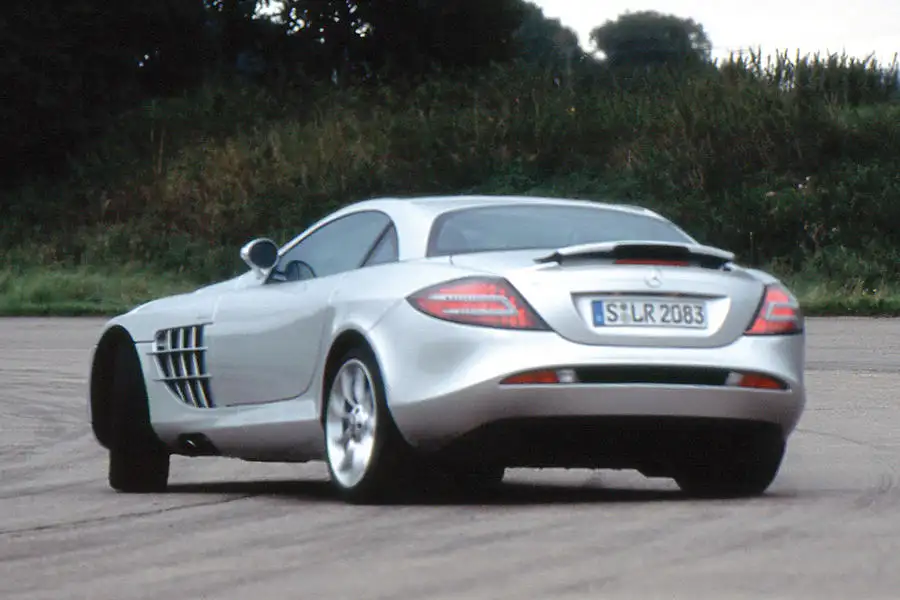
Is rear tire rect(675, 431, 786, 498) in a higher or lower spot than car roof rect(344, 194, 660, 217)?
lower

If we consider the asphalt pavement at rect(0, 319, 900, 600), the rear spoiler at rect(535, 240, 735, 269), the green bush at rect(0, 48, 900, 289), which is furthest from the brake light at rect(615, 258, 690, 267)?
the green bush at rect(0, 48, 900, 289)

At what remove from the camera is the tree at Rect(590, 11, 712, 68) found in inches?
5571

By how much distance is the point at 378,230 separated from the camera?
33.6 feet

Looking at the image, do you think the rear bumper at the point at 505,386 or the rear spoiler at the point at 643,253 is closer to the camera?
the rear bumper at the point at 505,386

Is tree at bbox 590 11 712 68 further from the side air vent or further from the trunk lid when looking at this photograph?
the trunk lid

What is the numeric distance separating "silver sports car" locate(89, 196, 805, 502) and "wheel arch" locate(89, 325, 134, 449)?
1268mm

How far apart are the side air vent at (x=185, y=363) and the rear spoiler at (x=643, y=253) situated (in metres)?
2.28

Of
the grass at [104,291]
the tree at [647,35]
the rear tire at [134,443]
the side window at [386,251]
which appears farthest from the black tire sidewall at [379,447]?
the tree at [647,35]

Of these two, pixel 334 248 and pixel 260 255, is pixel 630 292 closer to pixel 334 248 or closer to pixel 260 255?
pixel 334 248

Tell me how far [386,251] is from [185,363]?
1.56 metres

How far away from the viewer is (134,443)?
37.4ft

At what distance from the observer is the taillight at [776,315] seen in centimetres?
961

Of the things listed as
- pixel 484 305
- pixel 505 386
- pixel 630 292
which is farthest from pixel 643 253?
pixel 505 386

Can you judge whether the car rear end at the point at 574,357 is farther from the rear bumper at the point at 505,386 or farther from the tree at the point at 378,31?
the tree at the point at 378,31
